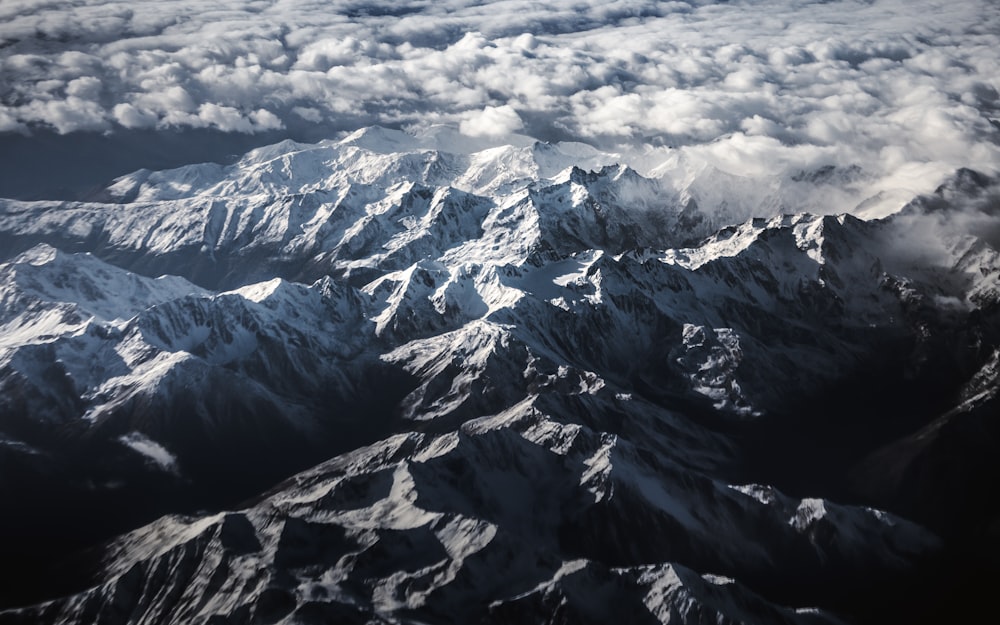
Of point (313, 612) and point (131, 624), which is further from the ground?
point (313, 612)

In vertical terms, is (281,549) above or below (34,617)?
above

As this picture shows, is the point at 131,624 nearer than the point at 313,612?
No

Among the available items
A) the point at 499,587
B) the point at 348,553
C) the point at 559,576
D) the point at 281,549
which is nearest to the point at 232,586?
the point at 281,549

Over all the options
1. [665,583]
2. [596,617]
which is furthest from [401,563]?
[665,583]

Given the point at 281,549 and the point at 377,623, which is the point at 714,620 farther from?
the point at 281,549

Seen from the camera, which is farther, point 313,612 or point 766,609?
point 766,609

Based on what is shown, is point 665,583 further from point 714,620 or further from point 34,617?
point 34,617

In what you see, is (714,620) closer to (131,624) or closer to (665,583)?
(665,583)
